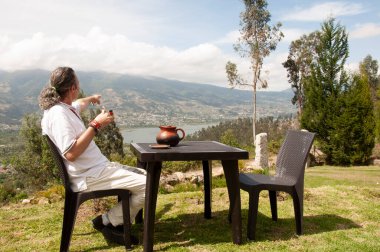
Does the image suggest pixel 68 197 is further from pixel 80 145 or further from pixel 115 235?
pixel 115 235

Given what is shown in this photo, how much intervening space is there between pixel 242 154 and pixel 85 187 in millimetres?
1534

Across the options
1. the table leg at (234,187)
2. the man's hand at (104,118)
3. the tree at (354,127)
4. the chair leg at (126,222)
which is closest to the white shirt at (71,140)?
the man's hand at (104,118)

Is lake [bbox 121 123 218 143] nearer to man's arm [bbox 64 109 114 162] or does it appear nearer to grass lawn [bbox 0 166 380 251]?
grass lawn [bbox 0 166 380 251]

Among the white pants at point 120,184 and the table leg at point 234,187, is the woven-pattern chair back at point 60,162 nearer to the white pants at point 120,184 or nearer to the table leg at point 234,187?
the white pants at point 120,184

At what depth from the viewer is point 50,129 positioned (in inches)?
132

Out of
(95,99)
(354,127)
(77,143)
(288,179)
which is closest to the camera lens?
(77,143)

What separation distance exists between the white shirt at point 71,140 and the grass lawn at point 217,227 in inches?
33.0

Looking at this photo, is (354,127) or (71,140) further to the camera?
(354,127)

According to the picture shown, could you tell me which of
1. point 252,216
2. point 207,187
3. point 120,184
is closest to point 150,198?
point 120,184

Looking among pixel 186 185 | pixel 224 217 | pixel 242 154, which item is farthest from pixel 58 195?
pixel 242 154

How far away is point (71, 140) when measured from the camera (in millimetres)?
3252

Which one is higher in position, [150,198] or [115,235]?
[150,198]

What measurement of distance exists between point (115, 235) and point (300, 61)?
3168cm

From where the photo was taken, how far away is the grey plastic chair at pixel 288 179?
3965 millimetres
